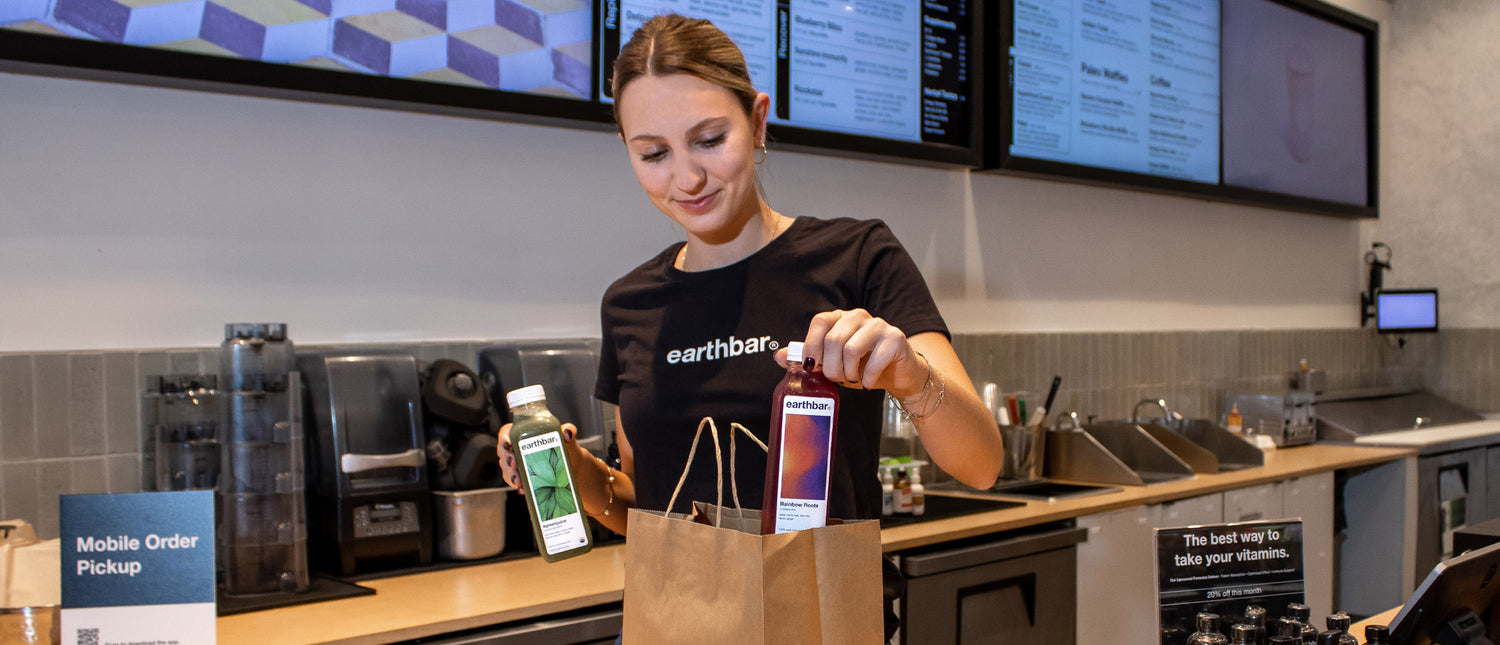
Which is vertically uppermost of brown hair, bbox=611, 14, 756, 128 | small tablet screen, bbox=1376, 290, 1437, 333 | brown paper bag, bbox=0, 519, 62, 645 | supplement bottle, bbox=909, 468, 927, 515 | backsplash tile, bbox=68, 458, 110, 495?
brown hair, bbox=611, 14, 756, 128

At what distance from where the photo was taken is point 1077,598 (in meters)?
2.86

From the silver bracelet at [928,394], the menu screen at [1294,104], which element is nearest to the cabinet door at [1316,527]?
the menu screen at [1294,104]

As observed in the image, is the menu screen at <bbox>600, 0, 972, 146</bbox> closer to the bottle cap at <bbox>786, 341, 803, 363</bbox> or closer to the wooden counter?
the wooden counter

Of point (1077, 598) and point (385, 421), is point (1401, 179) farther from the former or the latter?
point (385, 421)

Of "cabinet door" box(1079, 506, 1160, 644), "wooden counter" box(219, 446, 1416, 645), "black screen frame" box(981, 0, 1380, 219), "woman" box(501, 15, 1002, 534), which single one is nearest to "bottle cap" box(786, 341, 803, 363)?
"woman" box(501, 15, 1002, 534)

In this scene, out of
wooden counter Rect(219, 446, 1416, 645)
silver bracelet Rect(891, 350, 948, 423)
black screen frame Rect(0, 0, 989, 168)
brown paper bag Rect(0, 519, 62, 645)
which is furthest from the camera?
black screen frame Rect(0, 0, 989, 168)

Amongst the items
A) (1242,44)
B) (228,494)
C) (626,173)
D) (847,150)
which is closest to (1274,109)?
(1242,44)

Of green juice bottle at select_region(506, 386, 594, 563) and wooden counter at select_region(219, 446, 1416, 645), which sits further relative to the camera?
wooden counter at select_region(219, 446, 1416, 645)

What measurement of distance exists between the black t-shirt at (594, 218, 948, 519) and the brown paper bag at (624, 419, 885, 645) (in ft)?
1.14

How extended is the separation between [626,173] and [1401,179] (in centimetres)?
438

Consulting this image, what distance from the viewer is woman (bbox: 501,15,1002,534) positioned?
4.54 feet

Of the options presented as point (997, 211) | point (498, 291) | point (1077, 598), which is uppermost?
point (997, 211)

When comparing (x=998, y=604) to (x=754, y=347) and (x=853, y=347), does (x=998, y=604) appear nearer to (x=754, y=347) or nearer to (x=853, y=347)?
(x=754, y=347)

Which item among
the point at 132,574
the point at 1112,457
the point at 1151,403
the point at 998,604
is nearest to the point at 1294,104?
the point at 1151,403
